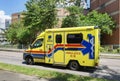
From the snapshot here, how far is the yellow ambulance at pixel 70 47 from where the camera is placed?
1742 centimetres

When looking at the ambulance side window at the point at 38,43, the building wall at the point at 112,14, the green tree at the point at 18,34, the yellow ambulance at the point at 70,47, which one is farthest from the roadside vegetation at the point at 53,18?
the yellow ambulance at the point at 70,47

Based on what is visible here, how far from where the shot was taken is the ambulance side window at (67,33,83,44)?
17.8 metres

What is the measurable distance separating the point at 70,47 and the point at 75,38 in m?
0.72

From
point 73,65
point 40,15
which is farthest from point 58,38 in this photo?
point 40,15

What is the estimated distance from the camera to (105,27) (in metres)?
45.8

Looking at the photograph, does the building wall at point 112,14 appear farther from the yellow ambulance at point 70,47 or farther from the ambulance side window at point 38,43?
the yellow ambulance at point 70,47

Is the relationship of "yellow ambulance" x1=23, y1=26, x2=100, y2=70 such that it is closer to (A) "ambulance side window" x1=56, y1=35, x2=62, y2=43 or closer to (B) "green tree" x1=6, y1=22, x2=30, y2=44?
(A) "ambulance side window" x1=56, y1=35, x2=62, y2=43

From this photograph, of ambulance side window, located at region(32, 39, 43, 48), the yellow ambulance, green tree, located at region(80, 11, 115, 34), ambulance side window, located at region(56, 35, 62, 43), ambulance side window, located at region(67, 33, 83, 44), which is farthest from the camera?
green tree, located at region(80, 11, 115, 34)

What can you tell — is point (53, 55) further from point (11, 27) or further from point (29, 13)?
point (11, 27)

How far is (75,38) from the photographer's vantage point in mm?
18031

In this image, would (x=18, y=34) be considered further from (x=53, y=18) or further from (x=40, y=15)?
(x=53, y=18)

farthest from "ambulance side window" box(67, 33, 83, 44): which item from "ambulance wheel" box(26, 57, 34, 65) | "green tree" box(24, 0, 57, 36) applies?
"green tree" box(24, 0, 57, 36)

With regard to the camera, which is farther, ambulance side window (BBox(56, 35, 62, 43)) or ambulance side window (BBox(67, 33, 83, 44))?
ambulance side window (BBox(56, 35, 62, 43))

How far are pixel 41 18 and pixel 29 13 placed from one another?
314cm
